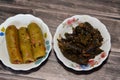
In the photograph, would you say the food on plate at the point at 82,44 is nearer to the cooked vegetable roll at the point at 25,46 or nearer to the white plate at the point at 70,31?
the white plate at the point at 70,31

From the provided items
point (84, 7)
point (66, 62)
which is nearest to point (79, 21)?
point (84, 7)

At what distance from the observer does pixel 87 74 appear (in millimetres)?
1333

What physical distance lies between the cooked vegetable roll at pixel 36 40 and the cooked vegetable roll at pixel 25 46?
0.8 inches

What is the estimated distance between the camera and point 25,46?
52.4 inches

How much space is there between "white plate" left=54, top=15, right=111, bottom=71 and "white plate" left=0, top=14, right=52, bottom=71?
0.14 ft

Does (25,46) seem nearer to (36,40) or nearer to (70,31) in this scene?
(36,40)

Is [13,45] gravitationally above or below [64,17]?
below

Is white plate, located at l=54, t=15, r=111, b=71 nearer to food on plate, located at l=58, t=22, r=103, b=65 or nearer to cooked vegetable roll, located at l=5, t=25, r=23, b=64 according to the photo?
food on plate, located at l=58, t=22, r=103, b=65

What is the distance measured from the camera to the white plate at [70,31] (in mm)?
1308

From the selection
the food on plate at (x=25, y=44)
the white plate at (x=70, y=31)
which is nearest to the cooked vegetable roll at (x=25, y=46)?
the food on plate at (x=25, y=44)

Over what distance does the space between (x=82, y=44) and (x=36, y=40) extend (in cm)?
21

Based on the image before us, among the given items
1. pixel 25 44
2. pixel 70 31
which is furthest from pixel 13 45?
pixel 70 31

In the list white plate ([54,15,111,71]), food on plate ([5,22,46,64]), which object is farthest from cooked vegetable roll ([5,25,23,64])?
A: white plate ([54,15,111,71])

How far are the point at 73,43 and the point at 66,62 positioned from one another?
0.10 metres
